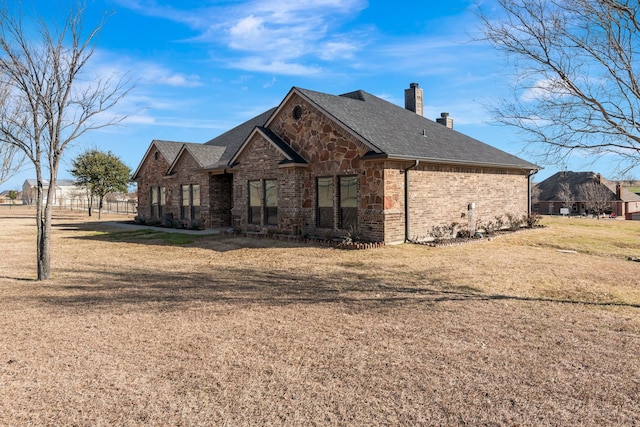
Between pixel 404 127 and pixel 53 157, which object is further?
pixel 404 127

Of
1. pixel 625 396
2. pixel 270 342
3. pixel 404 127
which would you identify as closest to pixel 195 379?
pixel 270 342

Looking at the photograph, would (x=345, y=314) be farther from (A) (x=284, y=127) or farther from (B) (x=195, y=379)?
(A) (x=284, y=127)

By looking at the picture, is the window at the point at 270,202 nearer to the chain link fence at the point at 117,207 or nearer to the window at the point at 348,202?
the window at the point at 348,202

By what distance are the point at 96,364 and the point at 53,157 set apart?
6.95 meters

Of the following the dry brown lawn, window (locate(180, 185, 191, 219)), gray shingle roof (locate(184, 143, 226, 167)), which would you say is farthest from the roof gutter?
window (locate(180, 185, 191, 219))

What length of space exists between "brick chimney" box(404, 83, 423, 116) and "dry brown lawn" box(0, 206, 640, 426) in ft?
A: 48.4

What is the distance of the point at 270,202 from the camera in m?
18.4

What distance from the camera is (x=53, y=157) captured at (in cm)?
999

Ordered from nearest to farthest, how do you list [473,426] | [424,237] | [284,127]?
[473,426] → [424,237] → [284,127]

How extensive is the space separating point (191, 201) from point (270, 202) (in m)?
7.86

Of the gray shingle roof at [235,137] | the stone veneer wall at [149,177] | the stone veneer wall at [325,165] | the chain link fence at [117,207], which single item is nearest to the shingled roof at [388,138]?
the gray shingle roof at [235,137]

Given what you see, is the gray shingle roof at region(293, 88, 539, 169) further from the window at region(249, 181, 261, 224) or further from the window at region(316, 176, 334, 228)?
the window at region(249, 181, 261, 224)

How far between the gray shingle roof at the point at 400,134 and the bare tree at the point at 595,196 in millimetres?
35671

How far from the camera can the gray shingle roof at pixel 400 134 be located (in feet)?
50.0
